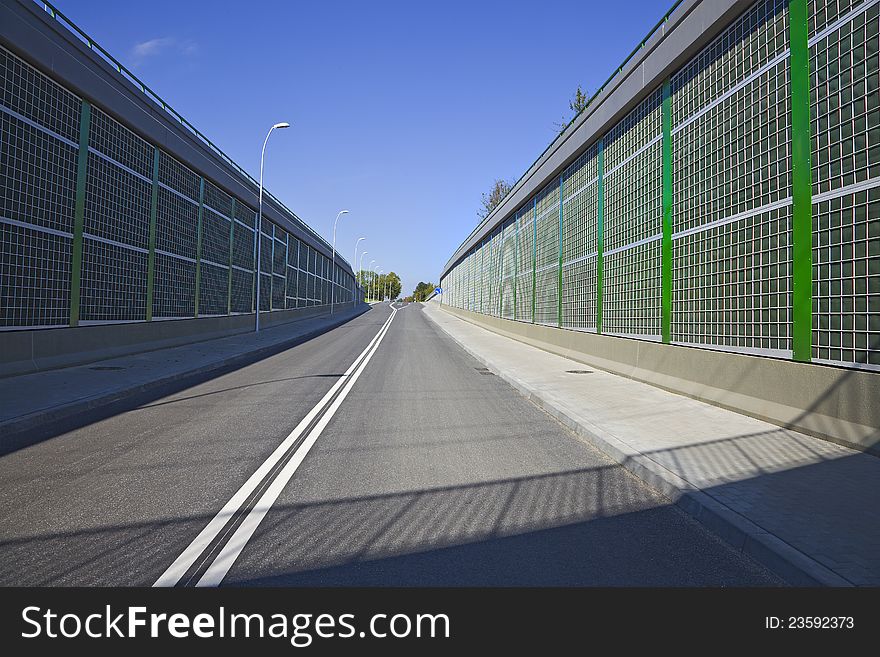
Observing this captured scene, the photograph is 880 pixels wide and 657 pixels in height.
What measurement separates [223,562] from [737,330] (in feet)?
27.6

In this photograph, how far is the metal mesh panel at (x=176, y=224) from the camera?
20.8 m

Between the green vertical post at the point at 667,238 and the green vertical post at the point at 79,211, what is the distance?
46.6 feet

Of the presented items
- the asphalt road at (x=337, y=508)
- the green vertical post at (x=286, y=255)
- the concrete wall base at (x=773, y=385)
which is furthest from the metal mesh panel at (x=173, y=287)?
the green vertical post at (x=286, y=255)

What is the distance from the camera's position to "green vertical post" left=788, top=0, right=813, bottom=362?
750 cm

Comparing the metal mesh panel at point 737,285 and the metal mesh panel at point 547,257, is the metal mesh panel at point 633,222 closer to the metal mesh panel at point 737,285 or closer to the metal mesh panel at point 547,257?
the metal mesh panel at point 737,285

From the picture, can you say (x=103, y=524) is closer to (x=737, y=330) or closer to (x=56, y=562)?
(x=56, y=562)

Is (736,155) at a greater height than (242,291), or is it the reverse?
(736,155)

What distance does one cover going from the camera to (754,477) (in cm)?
543

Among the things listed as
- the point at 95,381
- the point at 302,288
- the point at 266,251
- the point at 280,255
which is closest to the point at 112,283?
the point at 95,381

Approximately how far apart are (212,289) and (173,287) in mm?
4627

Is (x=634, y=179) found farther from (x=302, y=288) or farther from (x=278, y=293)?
(x=302, y=288)

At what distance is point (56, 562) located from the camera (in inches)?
143

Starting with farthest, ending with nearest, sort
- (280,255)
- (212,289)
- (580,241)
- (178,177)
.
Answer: (280,255), (212,289), (178,177), (580,241)

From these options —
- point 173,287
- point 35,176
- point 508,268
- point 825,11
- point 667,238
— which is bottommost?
point 173,287
